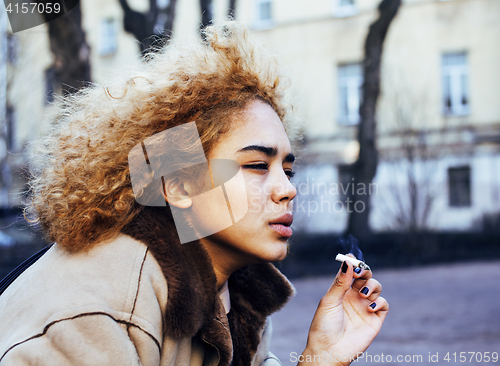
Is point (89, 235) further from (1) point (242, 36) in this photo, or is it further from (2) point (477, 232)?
(2) point (477, 232)

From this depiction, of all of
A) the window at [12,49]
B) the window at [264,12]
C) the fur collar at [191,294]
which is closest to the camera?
the fur collar at [191,294]

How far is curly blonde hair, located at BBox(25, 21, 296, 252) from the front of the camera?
4.88 feet

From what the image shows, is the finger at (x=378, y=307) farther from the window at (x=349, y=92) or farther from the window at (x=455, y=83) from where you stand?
the window at (x=455, y=83)

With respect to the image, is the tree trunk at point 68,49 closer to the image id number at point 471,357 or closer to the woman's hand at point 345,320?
the woman's hand at point 345,320

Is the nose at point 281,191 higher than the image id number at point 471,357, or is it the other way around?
the nose at point 281,191

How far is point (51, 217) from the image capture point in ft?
5.10

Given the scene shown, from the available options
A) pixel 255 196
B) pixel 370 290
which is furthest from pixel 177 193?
pixel 370 290

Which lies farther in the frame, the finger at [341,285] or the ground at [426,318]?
the ground at [426,318]

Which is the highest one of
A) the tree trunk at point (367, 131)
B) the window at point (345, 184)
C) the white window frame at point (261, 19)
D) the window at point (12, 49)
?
the white window frame at point (261, 19)

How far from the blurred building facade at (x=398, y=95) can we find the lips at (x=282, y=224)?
9927mm

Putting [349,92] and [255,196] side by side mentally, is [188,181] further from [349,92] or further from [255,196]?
[349,92]

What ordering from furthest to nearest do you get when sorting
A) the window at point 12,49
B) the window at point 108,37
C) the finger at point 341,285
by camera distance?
the window at point 108,37, the window at point 12,49, the finger at point 341,285

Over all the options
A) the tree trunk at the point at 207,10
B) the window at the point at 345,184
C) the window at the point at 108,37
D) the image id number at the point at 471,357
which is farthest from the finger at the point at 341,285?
the window at the point at 108,37

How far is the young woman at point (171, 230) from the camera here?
4.03 feet
